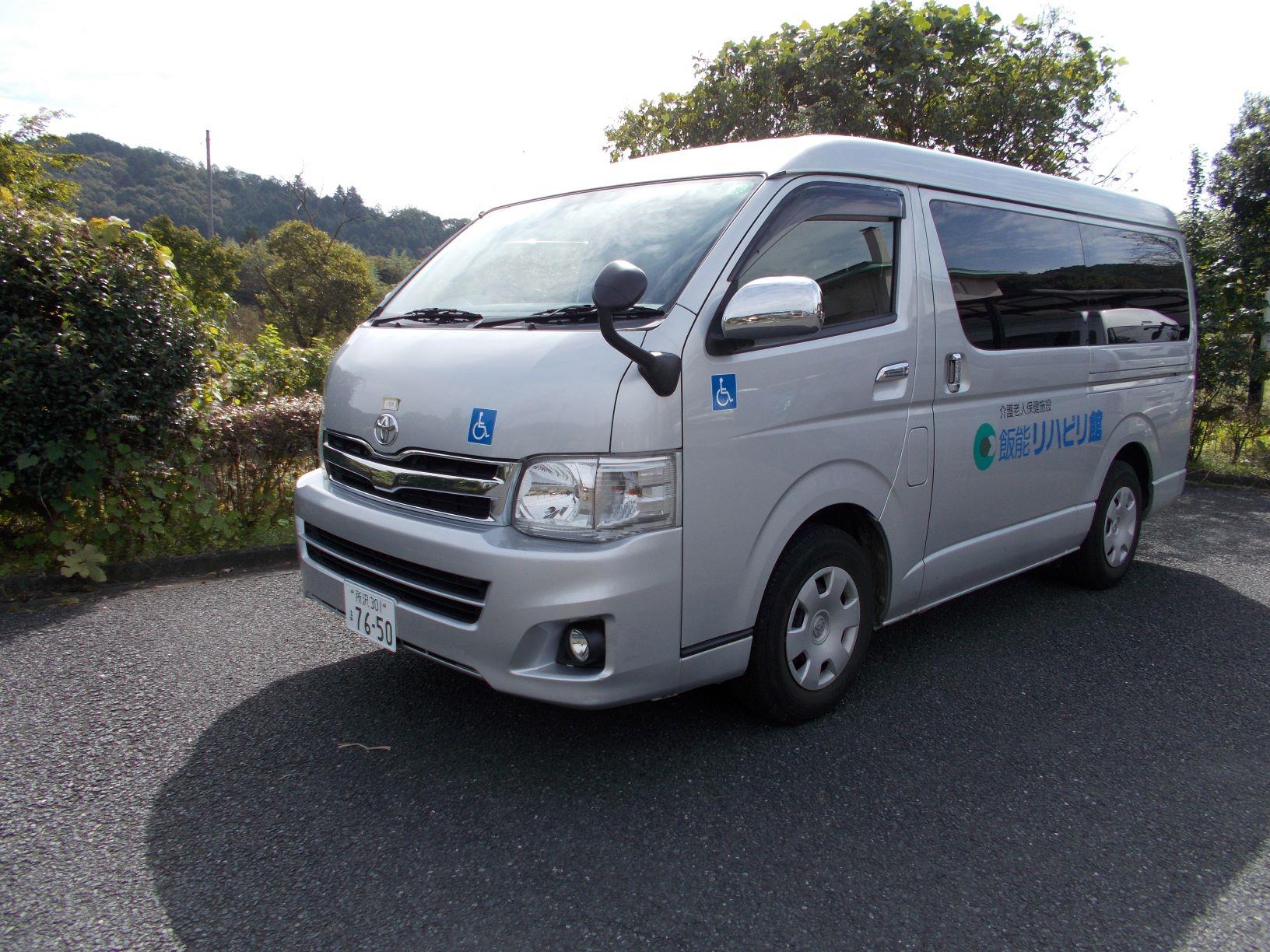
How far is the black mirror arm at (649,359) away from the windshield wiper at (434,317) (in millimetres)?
743

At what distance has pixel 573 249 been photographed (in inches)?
127

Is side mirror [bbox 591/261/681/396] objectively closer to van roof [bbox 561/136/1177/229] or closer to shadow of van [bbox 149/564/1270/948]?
van roof [bbox 561/136/1177/229]

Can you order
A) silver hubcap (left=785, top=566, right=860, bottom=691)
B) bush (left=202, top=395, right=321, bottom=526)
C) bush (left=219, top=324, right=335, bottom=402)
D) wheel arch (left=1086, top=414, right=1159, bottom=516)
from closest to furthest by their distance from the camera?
silver hubcap (left=785, top=566, right=860, bottom=691) → wheel arch (left=1086, top=414, right=1159, bottom=516) → bush (left=202, top=395, right=321, bottom=526) → bush (left=219, top=324, right=335, bottom=402)

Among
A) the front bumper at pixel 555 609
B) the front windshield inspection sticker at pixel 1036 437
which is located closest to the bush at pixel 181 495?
the front bumper at pixel 555 609

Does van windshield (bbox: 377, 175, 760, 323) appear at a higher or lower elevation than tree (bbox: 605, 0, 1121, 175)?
lower

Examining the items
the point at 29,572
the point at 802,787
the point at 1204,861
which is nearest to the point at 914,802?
the point at 802,787

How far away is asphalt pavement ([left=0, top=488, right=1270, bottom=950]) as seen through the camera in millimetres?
2232

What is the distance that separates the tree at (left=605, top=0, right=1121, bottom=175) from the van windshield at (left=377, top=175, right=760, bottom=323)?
7.65 meters

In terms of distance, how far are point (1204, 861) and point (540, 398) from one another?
7.70 ft

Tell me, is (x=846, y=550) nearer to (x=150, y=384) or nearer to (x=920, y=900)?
(x=920, y=900)

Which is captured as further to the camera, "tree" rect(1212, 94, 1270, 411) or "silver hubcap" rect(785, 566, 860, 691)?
"tree" rect(1212, 94, 1270, 411)

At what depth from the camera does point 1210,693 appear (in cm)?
370

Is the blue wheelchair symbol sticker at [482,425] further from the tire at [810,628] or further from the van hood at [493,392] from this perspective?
→ the tire at [810,628]

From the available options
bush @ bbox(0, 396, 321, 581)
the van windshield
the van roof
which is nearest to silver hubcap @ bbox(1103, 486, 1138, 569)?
the van roof
